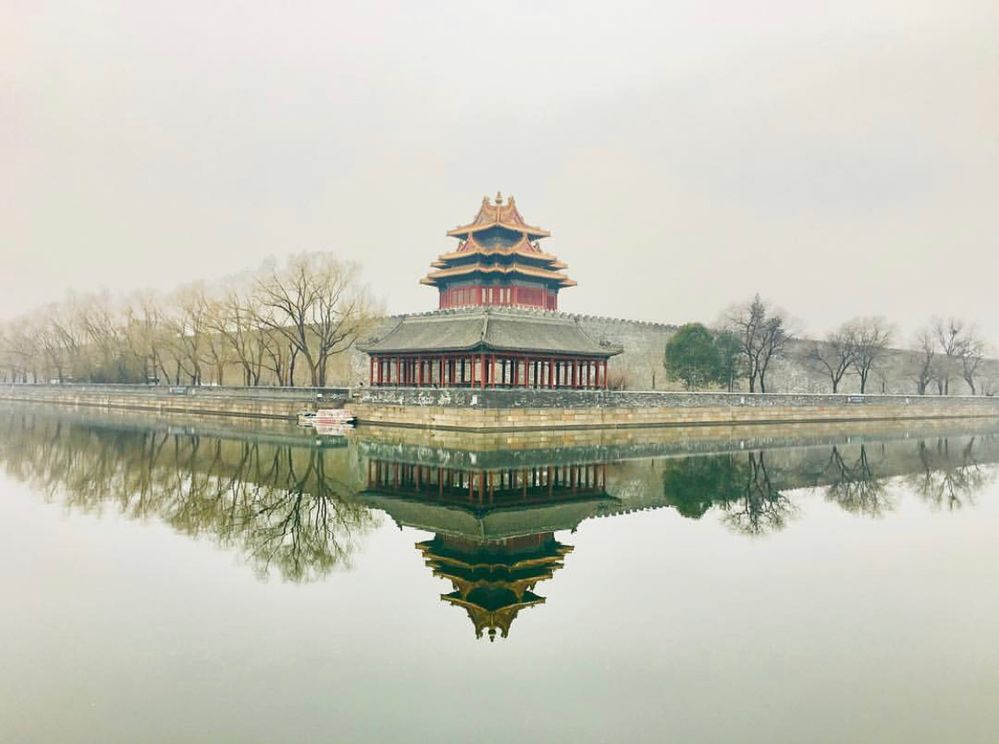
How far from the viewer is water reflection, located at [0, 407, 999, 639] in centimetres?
1044

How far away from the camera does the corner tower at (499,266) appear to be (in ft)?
153

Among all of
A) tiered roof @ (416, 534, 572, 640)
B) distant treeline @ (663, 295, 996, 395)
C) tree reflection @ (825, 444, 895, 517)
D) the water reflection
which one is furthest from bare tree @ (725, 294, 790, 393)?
tiered roof @ (416, 534, 572, 640)

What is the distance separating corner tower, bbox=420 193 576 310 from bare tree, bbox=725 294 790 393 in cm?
1161

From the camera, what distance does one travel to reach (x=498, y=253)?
1815 inches

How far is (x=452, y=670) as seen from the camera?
6336mm

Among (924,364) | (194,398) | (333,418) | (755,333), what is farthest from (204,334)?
(924,364)

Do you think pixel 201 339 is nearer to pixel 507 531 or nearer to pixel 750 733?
pixel 507 531

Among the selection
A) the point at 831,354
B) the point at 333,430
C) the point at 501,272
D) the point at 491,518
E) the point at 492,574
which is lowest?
the point at 492,574

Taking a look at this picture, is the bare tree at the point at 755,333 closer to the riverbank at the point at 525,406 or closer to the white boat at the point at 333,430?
the riverbank at the point at 525,406

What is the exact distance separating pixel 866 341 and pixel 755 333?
1151 cm

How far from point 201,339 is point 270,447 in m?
32.3

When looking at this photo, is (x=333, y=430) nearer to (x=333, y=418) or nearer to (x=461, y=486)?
(x=333, y=418)

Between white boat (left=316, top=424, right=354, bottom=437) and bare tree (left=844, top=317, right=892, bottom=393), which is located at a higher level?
bare tree (left=844, top=317, right=892, bottom=393)

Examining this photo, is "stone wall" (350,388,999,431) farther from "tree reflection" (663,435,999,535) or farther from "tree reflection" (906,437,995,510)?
"tree reflection" (906,437,995,510)
